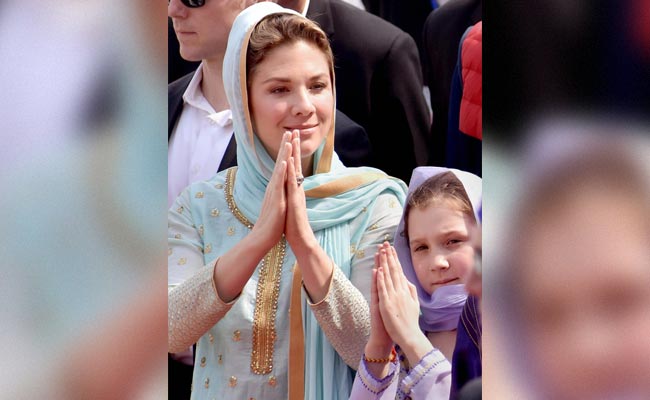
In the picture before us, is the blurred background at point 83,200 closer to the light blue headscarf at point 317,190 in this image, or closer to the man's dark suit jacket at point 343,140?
the light blue headscarf at point 317,190

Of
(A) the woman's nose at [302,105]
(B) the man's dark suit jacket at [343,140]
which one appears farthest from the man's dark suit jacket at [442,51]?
(A) the woman's nose at [302,105]

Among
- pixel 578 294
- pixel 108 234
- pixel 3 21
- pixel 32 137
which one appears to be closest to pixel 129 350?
pixel 108 234

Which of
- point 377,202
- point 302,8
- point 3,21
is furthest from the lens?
point 302,8

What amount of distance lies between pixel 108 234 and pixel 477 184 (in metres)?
0.85

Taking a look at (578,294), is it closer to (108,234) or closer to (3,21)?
(108,234)

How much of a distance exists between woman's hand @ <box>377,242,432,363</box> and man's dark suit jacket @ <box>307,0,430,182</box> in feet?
1.24

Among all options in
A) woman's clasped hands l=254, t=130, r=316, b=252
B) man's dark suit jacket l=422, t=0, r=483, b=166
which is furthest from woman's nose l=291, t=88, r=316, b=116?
man's dark suit jacket l=422, t=0, r=483, b=166

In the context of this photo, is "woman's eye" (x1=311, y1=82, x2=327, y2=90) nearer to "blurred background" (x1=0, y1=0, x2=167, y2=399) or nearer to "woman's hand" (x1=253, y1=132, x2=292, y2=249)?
"woman's hand" (x1=253, y1=132, x2=292, y2=249)

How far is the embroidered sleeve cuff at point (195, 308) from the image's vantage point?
187cm

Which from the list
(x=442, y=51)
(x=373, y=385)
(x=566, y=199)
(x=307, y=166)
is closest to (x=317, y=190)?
(x=307, y=166)

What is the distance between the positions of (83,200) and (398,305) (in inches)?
29.2

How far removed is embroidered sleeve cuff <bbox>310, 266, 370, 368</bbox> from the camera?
187 cm

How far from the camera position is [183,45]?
211cm

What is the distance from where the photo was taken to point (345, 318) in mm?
1887
